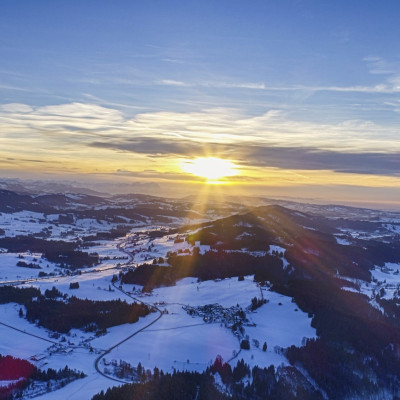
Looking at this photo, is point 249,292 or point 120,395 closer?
point 120,395

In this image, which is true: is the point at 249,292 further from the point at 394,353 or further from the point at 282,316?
the point at 394,353

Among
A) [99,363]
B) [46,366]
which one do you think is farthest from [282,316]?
[46,366]

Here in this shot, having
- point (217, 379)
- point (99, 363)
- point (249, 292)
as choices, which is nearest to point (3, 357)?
point (99, 363)

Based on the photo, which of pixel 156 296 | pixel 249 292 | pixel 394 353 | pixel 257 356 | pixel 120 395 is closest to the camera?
pixel 120 395

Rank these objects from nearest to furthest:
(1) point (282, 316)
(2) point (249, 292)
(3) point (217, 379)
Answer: (3) point (217, 379) → (1) point (282, 316) → (2) point (249, 292)

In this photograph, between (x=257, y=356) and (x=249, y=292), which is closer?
(x=257, y=356)

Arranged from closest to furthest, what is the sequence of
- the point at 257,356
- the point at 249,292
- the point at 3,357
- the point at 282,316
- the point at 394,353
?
the point at 3,357 → the point at 257,356 → the point at 394,353 → the point at 282,316 → the point at 249,292

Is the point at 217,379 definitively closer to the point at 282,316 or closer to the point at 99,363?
the point at 99,363

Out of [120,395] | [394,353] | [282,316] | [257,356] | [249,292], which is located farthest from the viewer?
[249,292]
